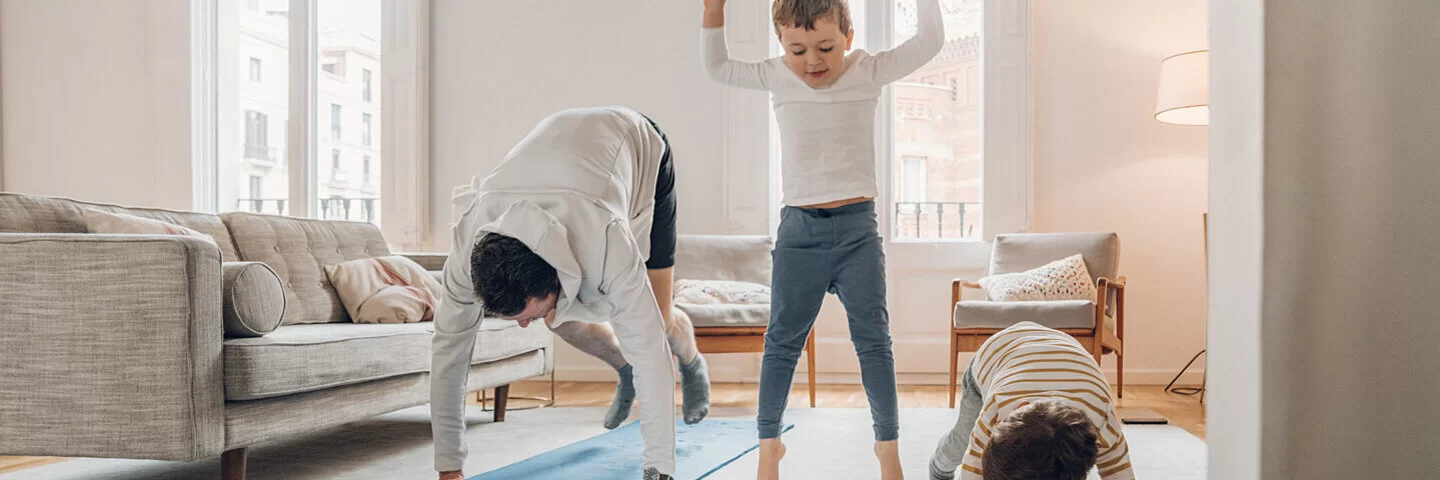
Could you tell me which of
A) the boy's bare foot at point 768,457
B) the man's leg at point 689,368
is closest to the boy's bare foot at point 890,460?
the boy's bare foot at point 768,457

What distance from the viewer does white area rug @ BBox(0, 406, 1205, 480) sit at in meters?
2.62

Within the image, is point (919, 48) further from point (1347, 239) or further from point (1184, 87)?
point (1184, 87)

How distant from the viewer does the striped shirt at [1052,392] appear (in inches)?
59.4

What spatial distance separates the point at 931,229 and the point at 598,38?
78.7 inches

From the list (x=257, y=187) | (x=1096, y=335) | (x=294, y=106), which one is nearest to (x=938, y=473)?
(x=1096, y=335)

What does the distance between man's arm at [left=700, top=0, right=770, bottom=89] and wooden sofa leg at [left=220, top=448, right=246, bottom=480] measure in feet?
4.36

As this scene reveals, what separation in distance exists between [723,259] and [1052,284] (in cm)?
148

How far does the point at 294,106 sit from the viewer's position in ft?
18.4

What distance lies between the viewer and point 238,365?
2160mm

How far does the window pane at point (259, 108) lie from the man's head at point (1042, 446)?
17.4 feet

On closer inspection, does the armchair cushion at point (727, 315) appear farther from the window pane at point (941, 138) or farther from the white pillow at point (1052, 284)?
the window pane at point (941, 138)

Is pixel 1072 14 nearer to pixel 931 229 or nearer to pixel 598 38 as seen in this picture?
pixel 931 229

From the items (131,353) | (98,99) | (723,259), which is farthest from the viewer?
(98,99)

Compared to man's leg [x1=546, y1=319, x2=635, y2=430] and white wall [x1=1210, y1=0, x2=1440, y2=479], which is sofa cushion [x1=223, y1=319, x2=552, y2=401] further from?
white wall [x1=1210, y1=0, x2=1440, y2=479]
